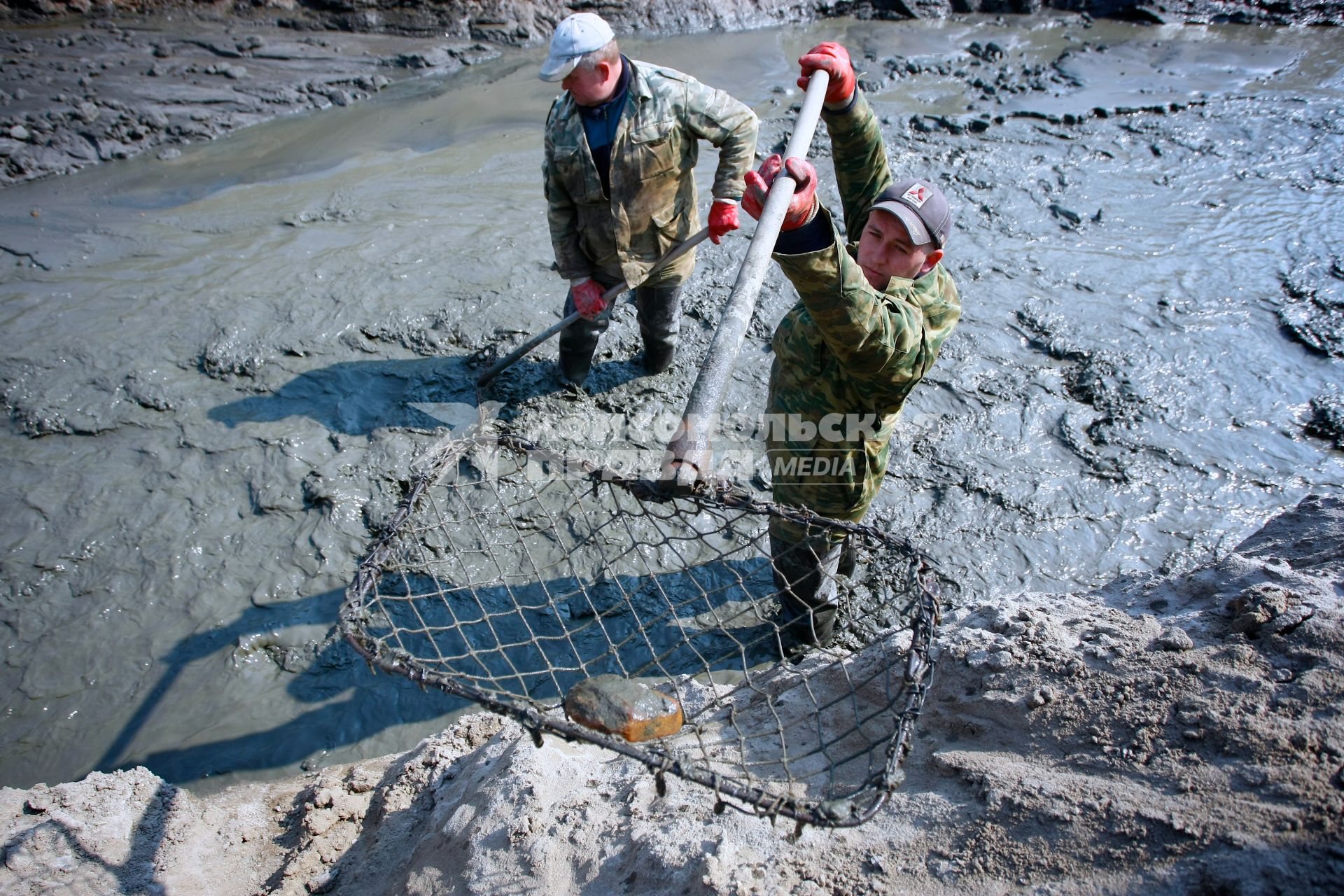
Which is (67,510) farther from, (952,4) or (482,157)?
(952,4)

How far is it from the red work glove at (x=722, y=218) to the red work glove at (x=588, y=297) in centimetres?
62

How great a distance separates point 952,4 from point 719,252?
613 centimetres

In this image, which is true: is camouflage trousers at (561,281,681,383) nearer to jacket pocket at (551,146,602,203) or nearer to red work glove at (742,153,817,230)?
jacket pocket at (551,146,602,203)

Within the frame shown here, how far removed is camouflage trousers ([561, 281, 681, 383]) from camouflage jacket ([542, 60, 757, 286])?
194 millimetres

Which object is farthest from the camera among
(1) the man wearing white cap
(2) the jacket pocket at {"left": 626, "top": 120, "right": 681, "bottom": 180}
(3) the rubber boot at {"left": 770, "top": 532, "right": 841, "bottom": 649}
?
(2) the jacket pocket at {"left": 626, "top": 120, "right": 681, "bottom": 180}

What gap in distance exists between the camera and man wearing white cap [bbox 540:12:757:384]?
9.99ft

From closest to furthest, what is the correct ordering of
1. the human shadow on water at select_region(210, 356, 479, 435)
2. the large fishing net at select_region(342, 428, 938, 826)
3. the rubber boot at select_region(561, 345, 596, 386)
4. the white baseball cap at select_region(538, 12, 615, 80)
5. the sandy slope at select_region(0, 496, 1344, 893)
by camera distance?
1. the sandy slope at select_region(0, 496, 1344, 893)
2. the large fishing net at select_region(342, 428, 938, 826)
3. the white baseball cap at select_region(538, 12, 615, 80)
4. the human shadow on water at select_region(210, 356, 479, 435)
5. the rubber boot at select_region(561, 345, 596, 386)

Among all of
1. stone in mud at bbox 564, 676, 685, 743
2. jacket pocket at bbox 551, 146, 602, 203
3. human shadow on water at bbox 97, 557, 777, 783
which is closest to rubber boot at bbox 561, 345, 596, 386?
jacket pocket at bbox 551, 146, 602, 203

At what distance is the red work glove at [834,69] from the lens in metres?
2.52

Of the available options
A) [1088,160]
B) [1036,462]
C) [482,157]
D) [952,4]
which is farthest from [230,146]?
[952,4]

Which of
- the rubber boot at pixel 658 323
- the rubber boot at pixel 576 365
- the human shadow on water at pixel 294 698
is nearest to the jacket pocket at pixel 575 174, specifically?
the rubber boot at pixel 658 323

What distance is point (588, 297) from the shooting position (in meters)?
3.57

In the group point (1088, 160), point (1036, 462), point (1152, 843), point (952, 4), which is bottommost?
point (1036, 462)

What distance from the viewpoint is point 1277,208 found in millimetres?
5543
